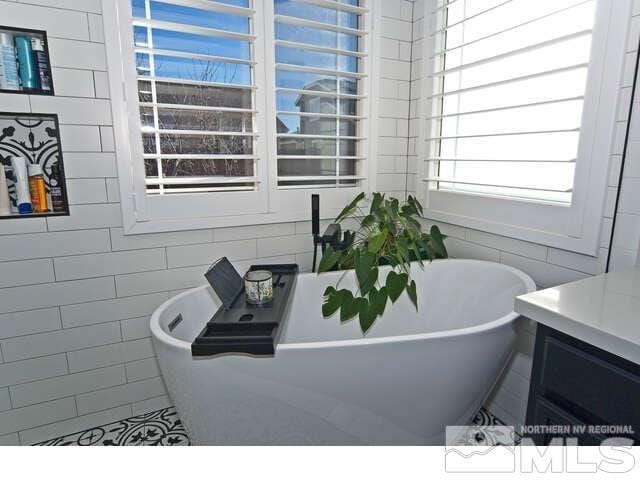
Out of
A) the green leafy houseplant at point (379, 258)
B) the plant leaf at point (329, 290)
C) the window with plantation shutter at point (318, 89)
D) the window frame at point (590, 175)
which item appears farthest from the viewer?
the window with plantation shutter at point (318, 89)

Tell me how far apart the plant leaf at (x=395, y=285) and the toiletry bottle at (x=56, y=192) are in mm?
1460

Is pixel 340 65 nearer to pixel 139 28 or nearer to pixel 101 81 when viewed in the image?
pixel 139 28

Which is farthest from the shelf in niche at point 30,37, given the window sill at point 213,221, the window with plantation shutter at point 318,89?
the window with plantation shutter at point 318,89

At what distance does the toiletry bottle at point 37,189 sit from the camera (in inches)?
61.4

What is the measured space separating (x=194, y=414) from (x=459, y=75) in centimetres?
200

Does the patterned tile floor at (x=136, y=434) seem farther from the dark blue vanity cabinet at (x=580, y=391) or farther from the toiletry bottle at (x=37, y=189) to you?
the dark blue vanity cabinet at (x=580, y=391)

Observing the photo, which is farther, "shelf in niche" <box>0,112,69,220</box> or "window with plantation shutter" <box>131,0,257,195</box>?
"window with plantation shutter" <box>131,0,257,195</box>

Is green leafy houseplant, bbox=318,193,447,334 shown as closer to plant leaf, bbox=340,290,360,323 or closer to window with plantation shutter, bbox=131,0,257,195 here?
plant leaf, bbox=340,290,360,323

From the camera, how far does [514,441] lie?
165cm

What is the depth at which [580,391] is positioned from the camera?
81 cm

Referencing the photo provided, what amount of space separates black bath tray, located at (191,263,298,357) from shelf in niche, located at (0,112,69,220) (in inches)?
36.0

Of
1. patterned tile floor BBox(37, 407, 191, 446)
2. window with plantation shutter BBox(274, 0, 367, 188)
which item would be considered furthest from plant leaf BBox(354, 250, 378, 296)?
patterned tile floor BBox(37, 407, 191, 446)

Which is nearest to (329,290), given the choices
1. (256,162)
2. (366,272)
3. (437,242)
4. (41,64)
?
(366,272)

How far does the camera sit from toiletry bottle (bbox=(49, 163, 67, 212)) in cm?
161
